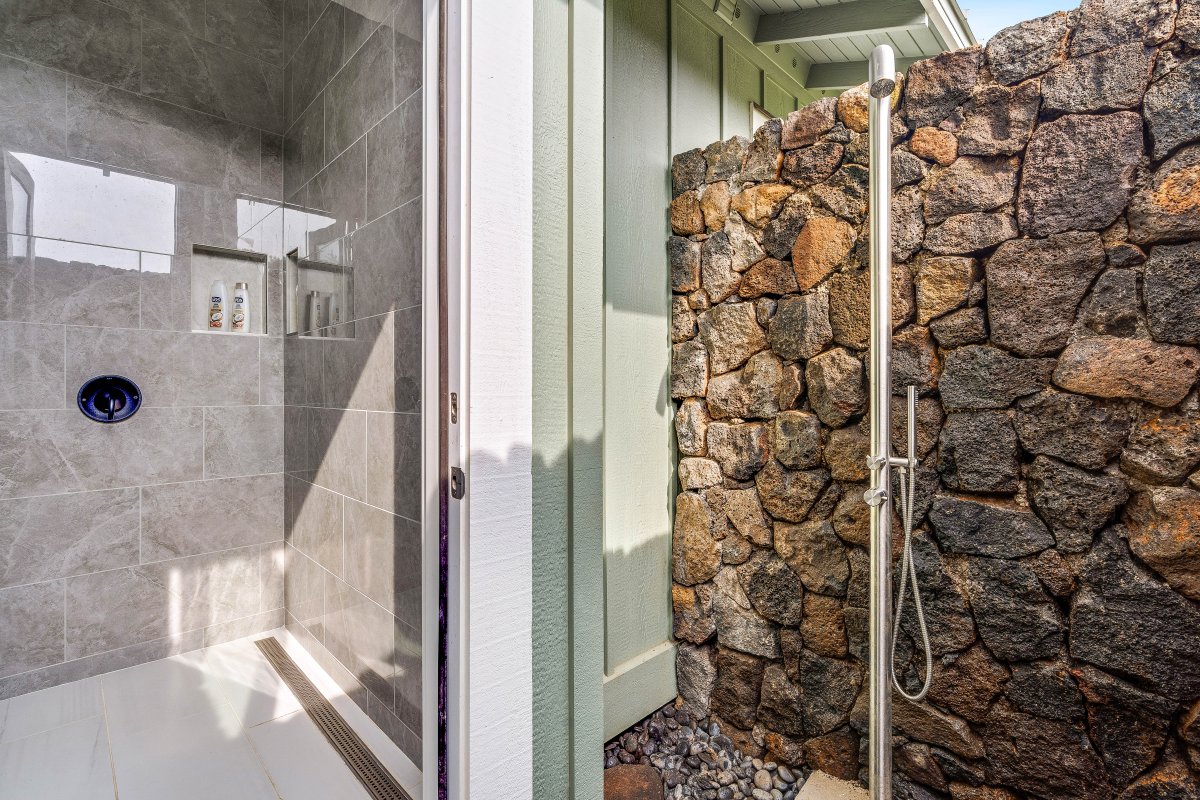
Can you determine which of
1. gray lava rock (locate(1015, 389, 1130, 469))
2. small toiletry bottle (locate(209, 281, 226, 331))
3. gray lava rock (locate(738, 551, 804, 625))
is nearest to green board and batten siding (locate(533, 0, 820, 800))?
gray lava rock (locate(738, 551, 804, 625))

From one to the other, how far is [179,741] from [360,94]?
2.06 m

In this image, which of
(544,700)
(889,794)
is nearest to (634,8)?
(544,700)

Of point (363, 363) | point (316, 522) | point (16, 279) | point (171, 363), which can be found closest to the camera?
point (363, 363)

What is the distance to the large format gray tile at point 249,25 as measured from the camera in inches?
92.7

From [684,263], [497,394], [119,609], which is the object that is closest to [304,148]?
[684,263]

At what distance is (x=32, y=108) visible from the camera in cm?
199

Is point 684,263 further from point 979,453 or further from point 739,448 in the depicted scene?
point 979,453

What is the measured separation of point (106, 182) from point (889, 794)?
Result: 3.14m

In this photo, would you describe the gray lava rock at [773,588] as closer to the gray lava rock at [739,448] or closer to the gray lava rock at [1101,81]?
the gray lava rock at [739,448]

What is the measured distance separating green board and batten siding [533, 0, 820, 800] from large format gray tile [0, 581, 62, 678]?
6.54 feet

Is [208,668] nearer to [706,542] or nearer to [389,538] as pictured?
[389,538]

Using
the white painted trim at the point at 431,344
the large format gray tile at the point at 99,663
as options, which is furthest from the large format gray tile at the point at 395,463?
the large format gray tile at the point at 99,663

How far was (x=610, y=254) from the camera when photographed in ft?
5.76

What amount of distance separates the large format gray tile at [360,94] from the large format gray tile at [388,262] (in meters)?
0.32
